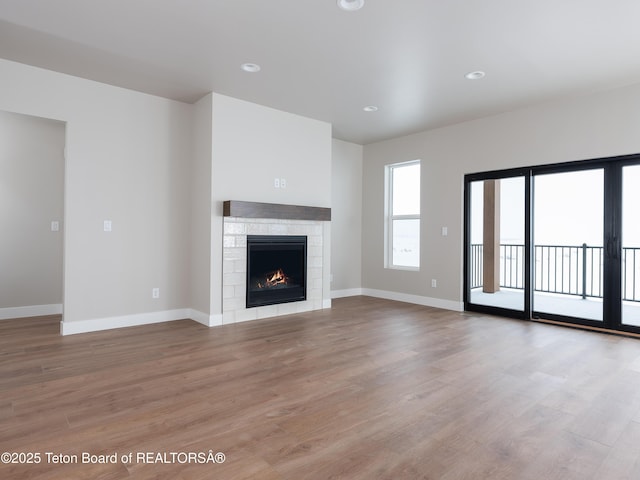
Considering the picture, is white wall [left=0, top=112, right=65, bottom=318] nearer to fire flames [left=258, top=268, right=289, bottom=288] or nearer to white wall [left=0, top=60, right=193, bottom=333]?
white wall [left=0, top=60, right=193, bottom=333]

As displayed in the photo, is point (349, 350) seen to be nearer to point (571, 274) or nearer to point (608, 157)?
point (608, 157)

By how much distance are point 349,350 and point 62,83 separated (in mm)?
3943

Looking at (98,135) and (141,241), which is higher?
(98,135)

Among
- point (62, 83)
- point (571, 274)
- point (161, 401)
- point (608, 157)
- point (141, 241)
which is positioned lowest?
point (161, 401)

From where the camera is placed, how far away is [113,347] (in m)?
3.46

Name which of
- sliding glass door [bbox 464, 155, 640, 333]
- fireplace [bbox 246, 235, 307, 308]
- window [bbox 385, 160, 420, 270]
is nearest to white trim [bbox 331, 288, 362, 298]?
window [bbox 385, 160, 420, 270]

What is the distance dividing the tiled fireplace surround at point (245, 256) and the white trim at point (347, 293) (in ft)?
2.92

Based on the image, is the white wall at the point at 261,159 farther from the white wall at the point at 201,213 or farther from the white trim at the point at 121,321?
the white trim at the point at 121,321

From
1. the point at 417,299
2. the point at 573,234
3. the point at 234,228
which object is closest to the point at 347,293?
the point at 417,299

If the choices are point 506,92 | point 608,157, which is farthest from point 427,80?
point 608,157

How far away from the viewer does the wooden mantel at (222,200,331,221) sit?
14.3 ft

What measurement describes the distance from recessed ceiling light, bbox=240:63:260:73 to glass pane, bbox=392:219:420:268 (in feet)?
11.6

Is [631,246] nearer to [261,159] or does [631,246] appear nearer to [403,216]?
[403,216]

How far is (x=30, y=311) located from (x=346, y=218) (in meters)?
4.69
